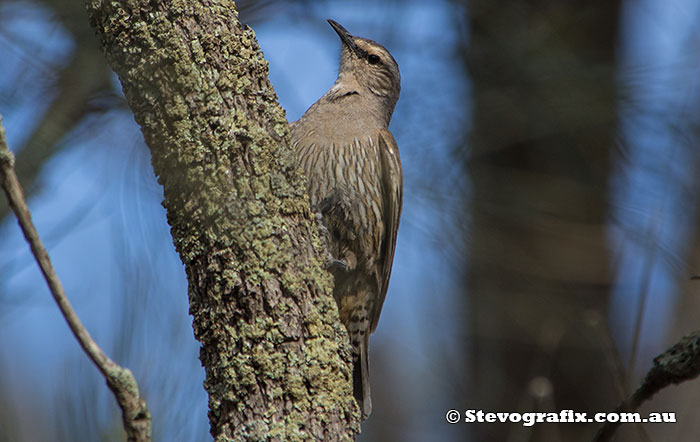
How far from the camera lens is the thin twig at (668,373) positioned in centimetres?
143

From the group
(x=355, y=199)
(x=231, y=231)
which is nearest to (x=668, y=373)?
(x=231, y=231)

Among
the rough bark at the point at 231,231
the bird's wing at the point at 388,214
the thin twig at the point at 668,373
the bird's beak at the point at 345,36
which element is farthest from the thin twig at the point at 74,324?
the bird's beak at the point at 345,36

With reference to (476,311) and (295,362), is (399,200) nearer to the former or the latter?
(476,311)

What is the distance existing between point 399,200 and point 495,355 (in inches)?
57.9

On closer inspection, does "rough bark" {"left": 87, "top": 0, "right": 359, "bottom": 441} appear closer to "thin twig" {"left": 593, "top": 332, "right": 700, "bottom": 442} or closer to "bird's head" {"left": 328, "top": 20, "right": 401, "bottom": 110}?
"thin twig" {"left": 593, "top": 332, "right": 700, "bottom": 442}

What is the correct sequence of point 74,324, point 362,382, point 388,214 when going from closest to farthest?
point 74,324, point 362,382, point 388,214

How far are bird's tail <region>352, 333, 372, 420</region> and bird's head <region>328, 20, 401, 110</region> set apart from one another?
4.71ft

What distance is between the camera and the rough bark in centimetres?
160

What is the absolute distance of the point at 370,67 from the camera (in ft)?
12.9

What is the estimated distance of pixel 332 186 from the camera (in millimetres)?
3191

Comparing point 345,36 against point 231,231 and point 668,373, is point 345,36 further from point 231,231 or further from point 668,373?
point 668,373

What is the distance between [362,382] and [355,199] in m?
0.84

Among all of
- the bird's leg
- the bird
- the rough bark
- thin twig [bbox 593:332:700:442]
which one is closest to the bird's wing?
the bird

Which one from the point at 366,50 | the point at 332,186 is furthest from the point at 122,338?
the point at 366,50
